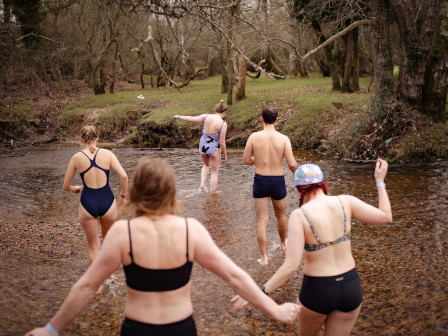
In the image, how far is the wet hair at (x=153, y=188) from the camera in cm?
247

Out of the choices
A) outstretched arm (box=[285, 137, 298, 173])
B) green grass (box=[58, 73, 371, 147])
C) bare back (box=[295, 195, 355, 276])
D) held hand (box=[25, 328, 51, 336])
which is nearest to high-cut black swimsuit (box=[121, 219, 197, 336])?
held hand (box=[25, 328, 51, 336])

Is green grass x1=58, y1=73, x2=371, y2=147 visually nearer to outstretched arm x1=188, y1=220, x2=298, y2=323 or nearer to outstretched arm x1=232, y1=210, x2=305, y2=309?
outstretched arm x1=232, y1=210, x2=305, y2=309

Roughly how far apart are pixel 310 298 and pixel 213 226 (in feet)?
17.7

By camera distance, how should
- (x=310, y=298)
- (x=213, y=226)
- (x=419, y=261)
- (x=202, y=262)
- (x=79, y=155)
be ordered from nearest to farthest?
(x=202, y=262) → (x=310, y=298) → (x=79, y=155) → (x=419, y=261) → (x=213, y=226)

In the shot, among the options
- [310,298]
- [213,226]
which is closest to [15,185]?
[213,226]

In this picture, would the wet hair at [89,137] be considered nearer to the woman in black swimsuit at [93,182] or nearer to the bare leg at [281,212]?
the woman in black swimsuit at [93,182]

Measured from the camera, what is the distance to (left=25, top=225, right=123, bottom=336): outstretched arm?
2.46 meters

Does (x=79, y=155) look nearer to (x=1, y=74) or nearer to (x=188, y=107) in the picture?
(x=188, y=107)

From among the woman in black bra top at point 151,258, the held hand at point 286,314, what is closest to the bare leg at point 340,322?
the held hand at point 286,314

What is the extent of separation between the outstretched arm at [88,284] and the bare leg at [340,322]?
180 centimetres

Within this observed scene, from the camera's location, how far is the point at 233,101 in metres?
23.4

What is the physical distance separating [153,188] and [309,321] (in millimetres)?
1796

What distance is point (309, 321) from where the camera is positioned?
342 centimetres

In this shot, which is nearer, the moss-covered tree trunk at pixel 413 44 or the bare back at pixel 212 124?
the bare back at pixel 212 124
